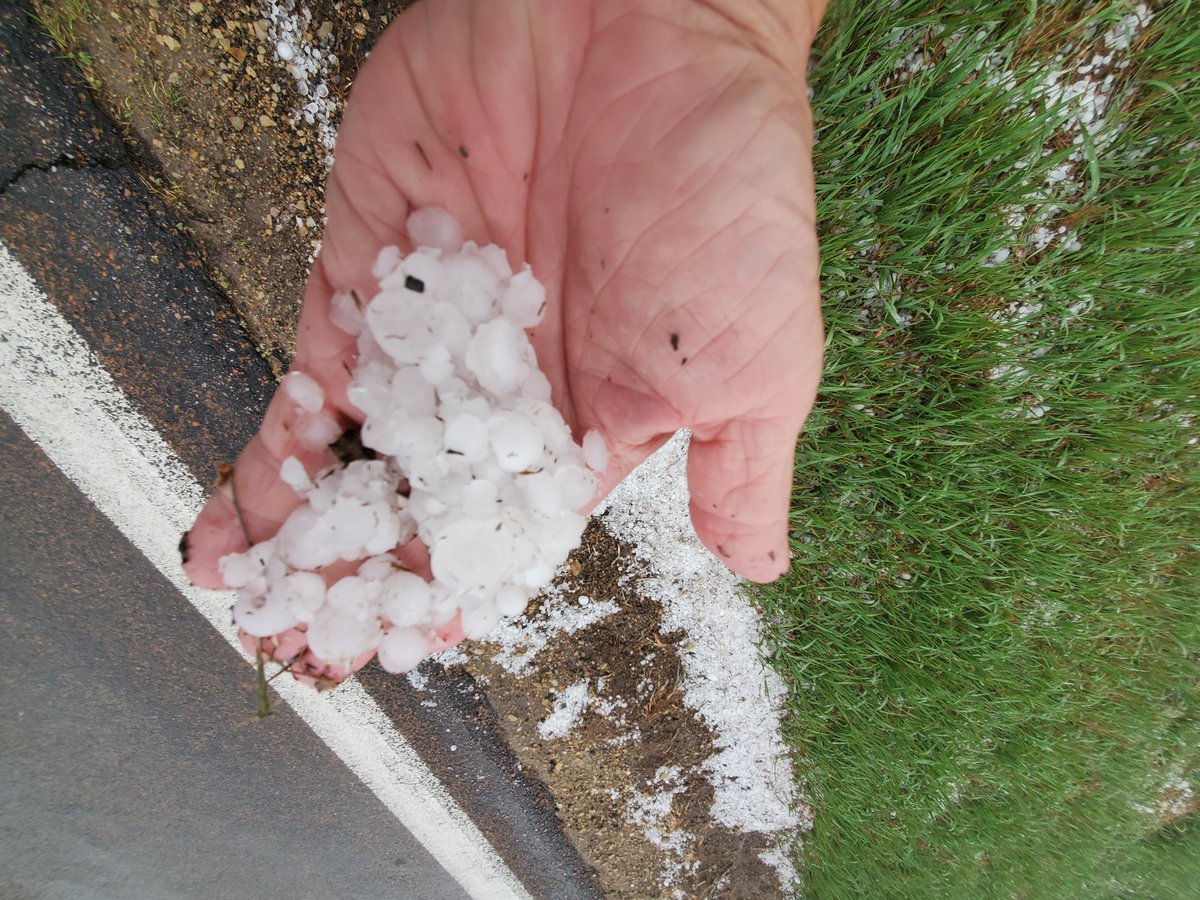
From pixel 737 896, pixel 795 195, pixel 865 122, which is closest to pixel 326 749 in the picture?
pixel 737 896

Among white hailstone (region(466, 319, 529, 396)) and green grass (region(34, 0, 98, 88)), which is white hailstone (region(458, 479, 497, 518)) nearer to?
white hailstone (region(466, 319, 529, 396))

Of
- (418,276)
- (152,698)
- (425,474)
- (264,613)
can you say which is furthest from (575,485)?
(152,698)

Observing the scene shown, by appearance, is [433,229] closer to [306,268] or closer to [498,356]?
[498,356]

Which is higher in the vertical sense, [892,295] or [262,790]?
[892,295]

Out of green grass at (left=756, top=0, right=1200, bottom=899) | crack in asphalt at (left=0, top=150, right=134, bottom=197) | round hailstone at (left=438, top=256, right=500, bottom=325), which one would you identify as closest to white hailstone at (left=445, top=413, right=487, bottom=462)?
Answer: round hailstone at (left=438, top=256, right=500, bottom=325)

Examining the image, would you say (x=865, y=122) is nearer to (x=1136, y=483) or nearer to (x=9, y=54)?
(x=1136, y=483)
